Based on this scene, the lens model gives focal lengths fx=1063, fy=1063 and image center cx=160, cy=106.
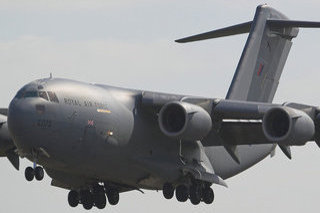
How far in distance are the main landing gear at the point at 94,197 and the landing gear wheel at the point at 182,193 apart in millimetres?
2240

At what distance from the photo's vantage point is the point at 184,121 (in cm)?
2955

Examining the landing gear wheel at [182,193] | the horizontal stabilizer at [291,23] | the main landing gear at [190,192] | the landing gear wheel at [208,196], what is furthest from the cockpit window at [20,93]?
the horizontal stabilizer at [291,23]

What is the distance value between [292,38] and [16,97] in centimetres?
1157

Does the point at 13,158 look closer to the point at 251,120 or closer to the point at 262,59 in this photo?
the point at 251,120

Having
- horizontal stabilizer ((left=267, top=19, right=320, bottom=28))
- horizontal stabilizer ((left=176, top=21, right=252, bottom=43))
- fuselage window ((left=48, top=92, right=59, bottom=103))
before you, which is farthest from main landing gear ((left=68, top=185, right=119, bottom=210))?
horizontal stabilizer ((left=267, top=19, right=320, bottom=28))

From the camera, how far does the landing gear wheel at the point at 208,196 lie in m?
31.4

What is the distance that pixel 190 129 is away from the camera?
2919cm

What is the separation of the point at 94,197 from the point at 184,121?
4.40 m

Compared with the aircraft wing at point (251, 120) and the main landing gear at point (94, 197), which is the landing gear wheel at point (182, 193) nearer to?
the aircraft wing at point (251, 120)

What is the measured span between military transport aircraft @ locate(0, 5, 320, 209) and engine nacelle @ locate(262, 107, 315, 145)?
0.03 m

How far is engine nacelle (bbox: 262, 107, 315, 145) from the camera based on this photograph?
2869 centimetres

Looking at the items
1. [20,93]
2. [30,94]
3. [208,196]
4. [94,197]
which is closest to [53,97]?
[30,94]

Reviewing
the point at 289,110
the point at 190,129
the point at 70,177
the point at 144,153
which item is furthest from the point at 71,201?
the point at 289,110

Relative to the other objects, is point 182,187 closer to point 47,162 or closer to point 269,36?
point 47,162
